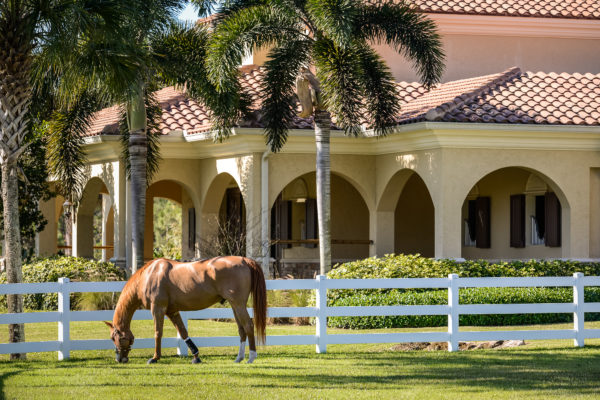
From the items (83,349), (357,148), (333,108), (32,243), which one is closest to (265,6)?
(333,108)

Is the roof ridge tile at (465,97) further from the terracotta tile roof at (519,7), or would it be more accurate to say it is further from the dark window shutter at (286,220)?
the dark window shutter at (286,220)

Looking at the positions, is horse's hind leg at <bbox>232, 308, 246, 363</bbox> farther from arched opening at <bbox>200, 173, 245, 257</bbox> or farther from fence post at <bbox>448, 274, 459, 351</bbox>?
arched opening at <bbox>200, 173, 245, 257</bbox>

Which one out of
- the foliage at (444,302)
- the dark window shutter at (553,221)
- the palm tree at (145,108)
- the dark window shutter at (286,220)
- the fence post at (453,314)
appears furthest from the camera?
the dark window shutter at (286,220)

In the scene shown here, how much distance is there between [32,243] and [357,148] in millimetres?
12672

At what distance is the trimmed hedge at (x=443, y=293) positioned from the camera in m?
19.2

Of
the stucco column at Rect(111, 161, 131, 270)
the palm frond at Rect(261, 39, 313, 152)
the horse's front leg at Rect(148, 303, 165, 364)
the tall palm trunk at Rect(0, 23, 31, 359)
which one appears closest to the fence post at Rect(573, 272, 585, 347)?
the horse's front leg at Rect(148, 303, 165, 364)

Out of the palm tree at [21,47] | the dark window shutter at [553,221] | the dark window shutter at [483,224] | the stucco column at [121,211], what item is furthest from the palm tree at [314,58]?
the dark window shutter at [483,224]

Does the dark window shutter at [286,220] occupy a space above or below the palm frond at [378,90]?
below

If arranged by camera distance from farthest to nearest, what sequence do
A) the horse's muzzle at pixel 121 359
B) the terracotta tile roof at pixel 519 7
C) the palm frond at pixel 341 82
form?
the terracotta tile roof at pixel 519 7 → the palm frond at pixel 341 82 → the horse's muzzle at pixel 121 359

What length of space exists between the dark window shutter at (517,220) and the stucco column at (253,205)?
23.0 feet

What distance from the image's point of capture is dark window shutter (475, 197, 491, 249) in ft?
91.5

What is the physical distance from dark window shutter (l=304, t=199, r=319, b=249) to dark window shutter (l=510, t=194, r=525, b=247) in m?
5.30

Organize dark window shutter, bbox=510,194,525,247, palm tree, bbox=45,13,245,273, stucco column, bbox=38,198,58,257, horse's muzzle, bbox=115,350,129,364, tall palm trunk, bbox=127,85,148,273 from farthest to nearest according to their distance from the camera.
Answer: stucco column, bbox=38,198,58,257 < dark window shutter, bbox=510,194,525,247 < tall palm trunk, bbox=127,85,148,273 < palm tree, bbox=45,13,245,273 < horse's muzzle, bbox=115,350,129,364

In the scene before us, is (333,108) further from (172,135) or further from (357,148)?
(172,135)
